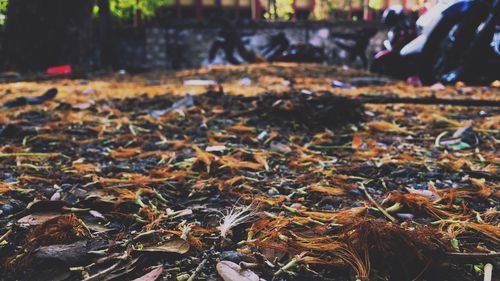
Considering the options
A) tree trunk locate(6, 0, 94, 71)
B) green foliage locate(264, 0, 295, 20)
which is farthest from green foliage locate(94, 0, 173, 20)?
green foliage locate(264, 0, 295, 20)

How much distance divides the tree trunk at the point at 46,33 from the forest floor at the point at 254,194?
14.8ft

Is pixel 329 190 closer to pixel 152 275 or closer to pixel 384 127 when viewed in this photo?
pixel 152 275

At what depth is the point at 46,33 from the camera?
6984 millimetres

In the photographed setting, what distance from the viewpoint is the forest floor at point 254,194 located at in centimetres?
97

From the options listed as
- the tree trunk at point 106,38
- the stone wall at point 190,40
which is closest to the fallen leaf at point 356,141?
the tree trunk at point 106,38

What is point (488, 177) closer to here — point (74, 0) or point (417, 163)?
point (417, 163)

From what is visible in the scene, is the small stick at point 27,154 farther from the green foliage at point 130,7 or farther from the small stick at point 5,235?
the green foliage at point 130,7

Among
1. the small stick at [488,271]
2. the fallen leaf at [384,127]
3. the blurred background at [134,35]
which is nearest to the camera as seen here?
the small stick at [488,271]

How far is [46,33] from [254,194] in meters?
6.70

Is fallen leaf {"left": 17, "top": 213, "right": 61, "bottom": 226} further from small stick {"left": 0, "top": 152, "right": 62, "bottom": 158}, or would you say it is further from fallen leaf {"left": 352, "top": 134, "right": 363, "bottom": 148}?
fallen leaf {"left": 352, "top": 134, "right": 363, "bottom": 148}

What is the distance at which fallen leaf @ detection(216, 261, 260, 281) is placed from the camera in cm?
91

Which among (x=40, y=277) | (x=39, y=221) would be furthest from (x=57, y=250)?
(x=39, y=221)

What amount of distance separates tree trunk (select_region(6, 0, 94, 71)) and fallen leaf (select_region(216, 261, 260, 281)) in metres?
7.01

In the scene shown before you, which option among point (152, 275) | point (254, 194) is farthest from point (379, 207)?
point (152, 275)
